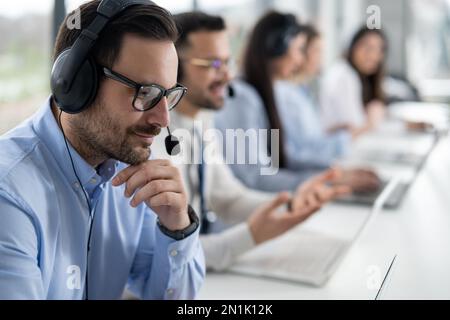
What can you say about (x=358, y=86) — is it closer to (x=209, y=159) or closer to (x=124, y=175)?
(x=209, y=159)

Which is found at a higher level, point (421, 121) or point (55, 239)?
point (55, 239)

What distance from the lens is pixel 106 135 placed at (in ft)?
2.57

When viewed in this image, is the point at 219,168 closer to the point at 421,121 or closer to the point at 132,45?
the point at 132,45

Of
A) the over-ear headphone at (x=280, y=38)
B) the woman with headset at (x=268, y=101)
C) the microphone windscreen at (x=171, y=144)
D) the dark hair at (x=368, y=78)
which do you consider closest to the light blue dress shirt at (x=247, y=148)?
the woman with headset at (x=268, y=101)

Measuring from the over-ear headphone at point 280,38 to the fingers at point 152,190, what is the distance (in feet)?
4.49

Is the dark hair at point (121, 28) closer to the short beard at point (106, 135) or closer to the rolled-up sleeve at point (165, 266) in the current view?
the short beard at point (106, 135)

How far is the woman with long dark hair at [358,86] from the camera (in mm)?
3227

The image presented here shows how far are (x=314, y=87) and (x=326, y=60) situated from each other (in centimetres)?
56

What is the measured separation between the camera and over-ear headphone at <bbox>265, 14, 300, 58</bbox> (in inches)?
83.9

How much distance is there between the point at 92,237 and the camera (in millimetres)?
912

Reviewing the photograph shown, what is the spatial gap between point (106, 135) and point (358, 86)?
109 inches

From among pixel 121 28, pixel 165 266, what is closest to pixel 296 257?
pixel 165 266
